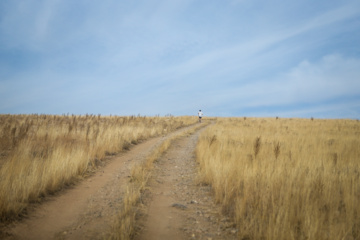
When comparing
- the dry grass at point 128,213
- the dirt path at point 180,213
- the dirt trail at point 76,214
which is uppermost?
the dry grass at point 128,213

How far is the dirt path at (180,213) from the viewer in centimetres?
342

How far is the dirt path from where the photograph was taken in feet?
11.2

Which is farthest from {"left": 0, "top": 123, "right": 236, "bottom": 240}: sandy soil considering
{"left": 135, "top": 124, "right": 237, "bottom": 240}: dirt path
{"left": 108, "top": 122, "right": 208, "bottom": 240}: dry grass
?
{"left": 108, "top": 122, "right": 208, "bottom": 240}: dry grass

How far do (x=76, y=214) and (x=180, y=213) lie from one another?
7.12 feet

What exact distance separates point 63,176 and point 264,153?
25.4 ft

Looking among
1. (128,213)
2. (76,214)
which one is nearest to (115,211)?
(128,213)

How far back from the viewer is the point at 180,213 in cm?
420

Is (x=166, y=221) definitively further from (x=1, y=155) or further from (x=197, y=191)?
(x=1, y=155)

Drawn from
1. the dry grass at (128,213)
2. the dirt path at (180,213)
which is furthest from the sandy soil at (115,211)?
A: the dry grass at (128,213)

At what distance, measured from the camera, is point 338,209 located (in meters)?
4.12

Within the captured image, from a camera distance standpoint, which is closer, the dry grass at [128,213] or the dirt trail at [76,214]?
the dry grass at [128,213]

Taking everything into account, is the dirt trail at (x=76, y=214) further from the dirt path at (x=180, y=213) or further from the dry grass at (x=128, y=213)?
the dirt path at (x=180, y=213)

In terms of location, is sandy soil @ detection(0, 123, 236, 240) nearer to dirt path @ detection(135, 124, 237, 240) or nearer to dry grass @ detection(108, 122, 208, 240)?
dirt path @ detection(135, 124, 237, 240)

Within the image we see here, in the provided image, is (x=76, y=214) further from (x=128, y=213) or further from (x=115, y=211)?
(x=128, y=213)
